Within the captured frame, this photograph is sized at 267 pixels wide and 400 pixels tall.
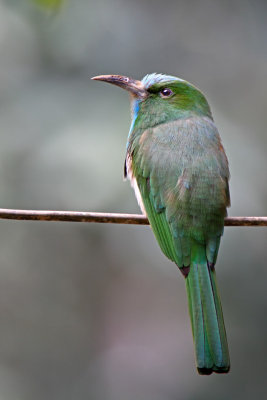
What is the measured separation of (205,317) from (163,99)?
151 centimetres

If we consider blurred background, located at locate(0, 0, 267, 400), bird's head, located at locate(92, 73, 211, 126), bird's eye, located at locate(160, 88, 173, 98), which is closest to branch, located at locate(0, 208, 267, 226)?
bird's head, located at locate(92, 73, 211, 126)

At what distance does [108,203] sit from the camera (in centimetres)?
469

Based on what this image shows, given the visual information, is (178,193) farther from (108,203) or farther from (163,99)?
(108,203)

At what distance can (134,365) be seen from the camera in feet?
18.9

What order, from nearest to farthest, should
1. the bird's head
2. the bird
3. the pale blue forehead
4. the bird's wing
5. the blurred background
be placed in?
1. the bird
2. the bird's wing
3. the bird's head
4. the pale blue forehead
5. the blurred background

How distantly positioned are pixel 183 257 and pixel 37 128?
2081mm

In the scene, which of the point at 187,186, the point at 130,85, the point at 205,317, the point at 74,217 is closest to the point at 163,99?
the point at 130,85

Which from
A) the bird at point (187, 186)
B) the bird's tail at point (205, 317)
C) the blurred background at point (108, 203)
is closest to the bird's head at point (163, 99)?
the bird at point (187, 186)

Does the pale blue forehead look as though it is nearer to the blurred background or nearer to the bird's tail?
the blurred background

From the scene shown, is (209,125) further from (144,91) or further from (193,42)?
(193,42)

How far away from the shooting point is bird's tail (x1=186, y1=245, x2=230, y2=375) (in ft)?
9.98

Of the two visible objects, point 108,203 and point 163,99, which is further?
point 108,203

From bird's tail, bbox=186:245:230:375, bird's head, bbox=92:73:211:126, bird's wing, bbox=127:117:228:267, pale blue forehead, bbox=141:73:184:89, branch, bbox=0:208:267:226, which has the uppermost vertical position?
pale blue forehead, bbox=141:73:184:89

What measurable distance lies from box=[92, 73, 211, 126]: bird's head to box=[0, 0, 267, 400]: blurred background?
617mm
